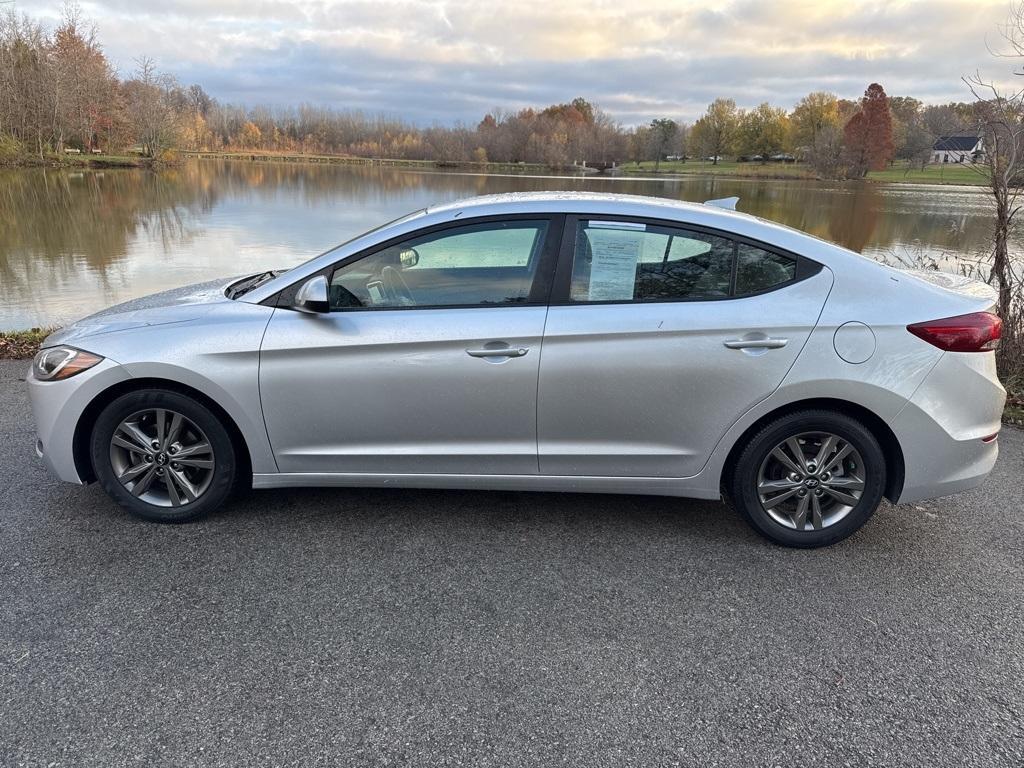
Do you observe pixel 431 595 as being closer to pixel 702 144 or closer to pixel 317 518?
pixel 317 518

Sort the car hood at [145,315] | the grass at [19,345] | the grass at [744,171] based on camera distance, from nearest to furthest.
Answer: the car hood at [145,315] → the grass at [19,345] → the grass at [744,171]

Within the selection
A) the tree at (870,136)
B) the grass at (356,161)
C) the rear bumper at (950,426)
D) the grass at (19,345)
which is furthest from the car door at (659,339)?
the grass at (356,161)

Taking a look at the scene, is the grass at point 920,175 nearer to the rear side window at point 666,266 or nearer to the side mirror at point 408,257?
the rear side window at point 666,266

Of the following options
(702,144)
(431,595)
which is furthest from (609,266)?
(702,144)

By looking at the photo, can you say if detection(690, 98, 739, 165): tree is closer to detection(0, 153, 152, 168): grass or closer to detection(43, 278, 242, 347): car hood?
detection(0, 153, 152, 168): grass

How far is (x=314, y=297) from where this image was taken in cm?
327

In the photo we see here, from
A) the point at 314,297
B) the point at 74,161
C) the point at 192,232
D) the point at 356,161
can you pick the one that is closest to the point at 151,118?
the point at 74,161

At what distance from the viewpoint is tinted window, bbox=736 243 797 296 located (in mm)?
3258

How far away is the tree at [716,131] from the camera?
111 meters

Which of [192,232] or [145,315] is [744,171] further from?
[145,315]

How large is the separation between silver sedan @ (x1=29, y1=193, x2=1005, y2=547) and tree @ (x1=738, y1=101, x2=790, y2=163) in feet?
374

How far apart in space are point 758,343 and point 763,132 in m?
117

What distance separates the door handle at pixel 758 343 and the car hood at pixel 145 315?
2.61 meters

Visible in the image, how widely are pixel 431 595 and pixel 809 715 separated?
1545mm
